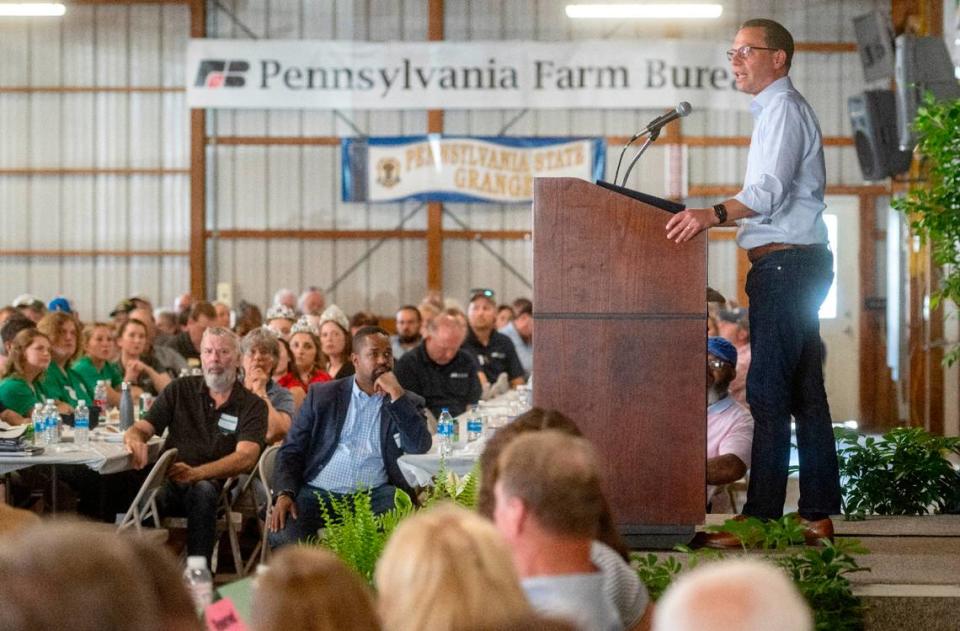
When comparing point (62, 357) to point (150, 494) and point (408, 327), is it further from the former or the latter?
point (408, 327)

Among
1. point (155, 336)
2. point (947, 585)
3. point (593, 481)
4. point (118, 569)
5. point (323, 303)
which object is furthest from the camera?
point (323, 303)

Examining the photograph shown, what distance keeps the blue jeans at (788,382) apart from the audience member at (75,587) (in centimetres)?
303

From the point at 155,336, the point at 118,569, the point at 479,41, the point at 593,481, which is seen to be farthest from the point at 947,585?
the point at 479,41

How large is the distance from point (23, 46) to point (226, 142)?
2603 millimetres

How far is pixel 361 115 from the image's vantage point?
54.3 feet

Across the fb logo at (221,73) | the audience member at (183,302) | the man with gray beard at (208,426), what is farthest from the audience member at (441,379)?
the fb logo at (221,73)

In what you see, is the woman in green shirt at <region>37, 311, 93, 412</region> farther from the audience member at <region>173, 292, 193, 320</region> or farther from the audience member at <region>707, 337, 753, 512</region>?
the audience member at <region>173, 292, 193, 320</region>

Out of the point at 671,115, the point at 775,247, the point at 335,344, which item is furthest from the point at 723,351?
the point at 335,344

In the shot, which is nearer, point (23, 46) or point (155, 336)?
point (155, 336)

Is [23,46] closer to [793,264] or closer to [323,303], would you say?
[323,303]

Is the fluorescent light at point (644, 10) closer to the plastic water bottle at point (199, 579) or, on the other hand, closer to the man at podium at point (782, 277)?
the man at podium at point (782, 277)

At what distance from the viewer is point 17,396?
7.78m

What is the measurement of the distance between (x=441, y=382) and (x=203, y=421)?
2426mm

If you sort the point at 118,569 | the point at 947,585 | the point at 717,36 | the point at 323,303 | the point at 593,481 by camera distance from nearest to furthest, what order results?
the point at 118,569, the point at 593,481, the point at 947,585, the point at 323,303, the point at 717,36
